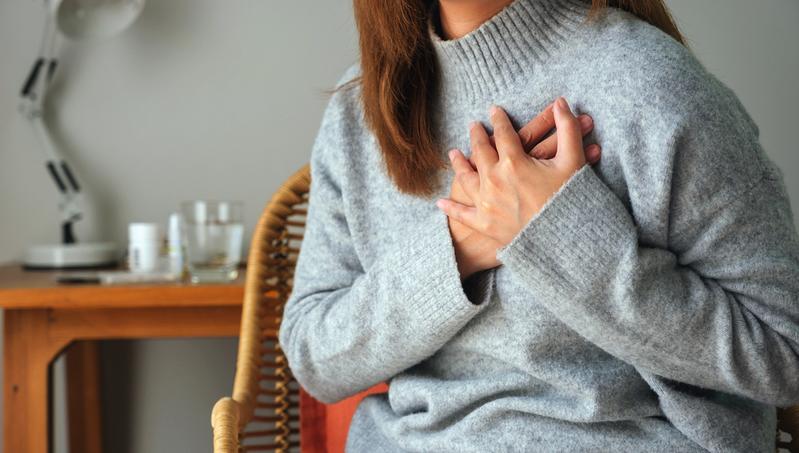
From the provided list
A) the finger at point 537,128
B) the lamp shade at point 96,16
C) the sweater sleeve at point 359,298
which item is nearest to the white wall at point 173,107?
the lamp shade at point 96,16

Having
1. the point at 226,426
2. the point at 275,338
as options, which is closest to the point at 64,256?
the point at 275,338

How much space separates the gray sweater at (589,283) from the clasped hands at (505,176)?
18mm

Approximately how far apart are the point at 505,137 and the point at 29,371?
107cm

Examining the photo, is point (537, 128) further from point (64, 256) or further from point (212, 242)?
point (64, 256)

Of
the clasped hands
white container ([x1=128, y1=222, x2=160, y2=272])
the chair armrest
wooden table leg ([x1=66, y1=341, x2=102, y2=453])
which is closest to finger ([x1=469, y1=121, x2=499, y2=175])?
the clasped hands

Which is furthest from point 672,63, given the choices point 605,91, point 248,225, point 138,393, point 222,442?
point 138,393

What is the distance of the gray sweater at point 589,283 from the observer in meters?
0.73

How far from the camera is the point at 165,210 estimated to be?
188 centimetres

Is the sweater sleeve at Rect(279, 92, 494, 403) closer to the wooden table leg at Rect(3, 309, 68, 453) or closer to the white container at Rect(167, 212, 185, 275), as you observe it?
the white container at Rect(167, 212, 185, 275)

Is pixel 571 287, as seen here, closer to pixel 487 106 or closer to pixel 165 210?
pixel 487 106

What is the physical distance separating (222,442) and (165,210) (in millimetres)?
1070

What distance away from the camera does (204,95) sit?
6.15 feet

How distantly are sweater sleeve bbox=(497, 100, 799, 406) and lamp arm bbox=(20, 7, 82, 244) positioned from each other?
1307 mm

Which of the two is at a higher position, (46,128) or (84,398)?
(46,128)
